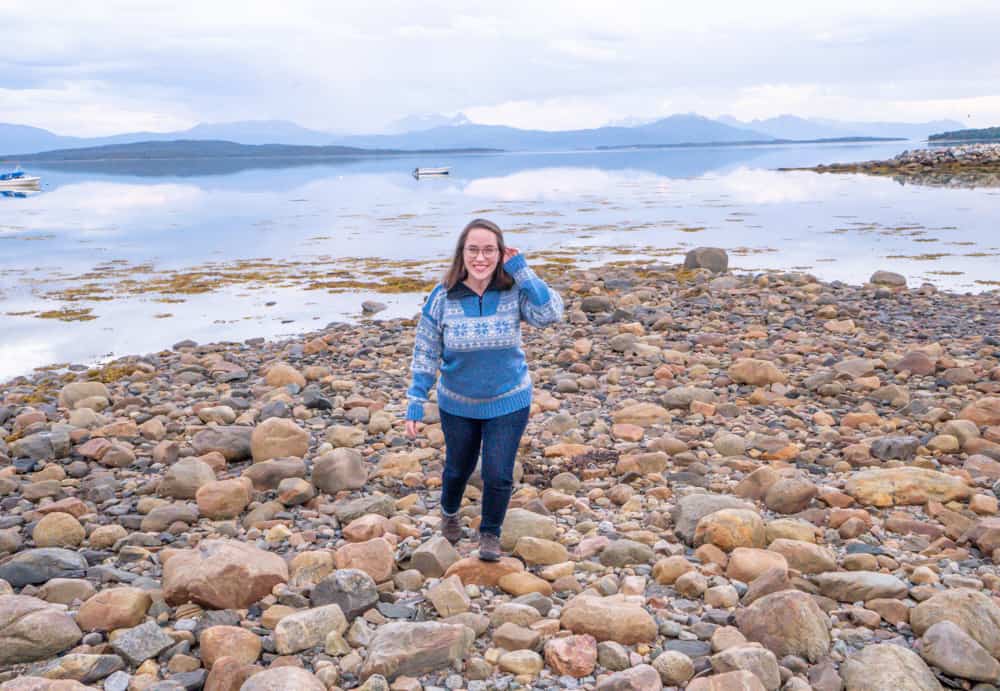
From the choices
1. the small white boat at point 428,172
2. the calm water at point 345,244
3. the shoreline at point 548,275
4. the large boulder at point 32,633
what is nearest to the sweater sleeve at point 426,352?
the large boulder at point 32,633

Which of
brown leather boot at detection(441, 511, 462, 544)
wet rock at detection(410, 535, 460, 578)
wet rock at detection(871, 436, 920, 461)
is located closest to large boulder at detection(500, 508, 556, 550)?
brown leather boot at detection(441, 511, 462, 544)

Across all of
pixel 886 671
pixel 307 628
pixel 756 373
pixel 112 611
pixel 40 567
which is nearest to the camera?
pixel 886 671

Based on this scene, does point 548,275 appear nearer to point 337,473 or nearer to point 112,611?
point 337,473

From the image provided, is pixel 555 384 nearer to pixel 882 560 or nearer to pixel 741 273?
pixel 882 560

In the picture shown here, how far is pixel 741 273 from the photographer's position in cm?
2395

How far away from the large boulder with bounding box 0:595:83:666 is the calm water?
1249cm

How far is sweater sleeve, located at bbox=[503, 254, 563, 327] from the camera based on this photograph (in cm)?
532

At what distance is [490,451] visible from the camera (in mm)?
5320

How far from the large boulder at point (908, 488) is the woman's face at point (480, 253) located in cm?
381

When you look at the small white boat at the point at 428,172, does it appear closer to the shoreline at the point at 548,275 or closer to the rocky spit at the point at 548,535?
the shoreline at the point at 548,275

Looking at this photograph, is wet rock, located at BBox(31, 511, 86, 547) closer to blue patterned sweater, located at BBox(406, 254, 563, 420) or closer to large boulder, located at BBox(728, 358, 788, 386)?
blue patterned sweater, located at BBox(406, 254, 563, 420)

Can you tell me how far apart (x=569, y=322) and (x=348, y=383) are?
5670mm

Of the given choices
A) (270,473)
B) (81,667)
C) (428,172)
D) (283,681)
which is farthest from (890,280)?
(428,172)

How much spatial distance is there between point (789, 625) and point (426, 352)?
2865 millimetres
